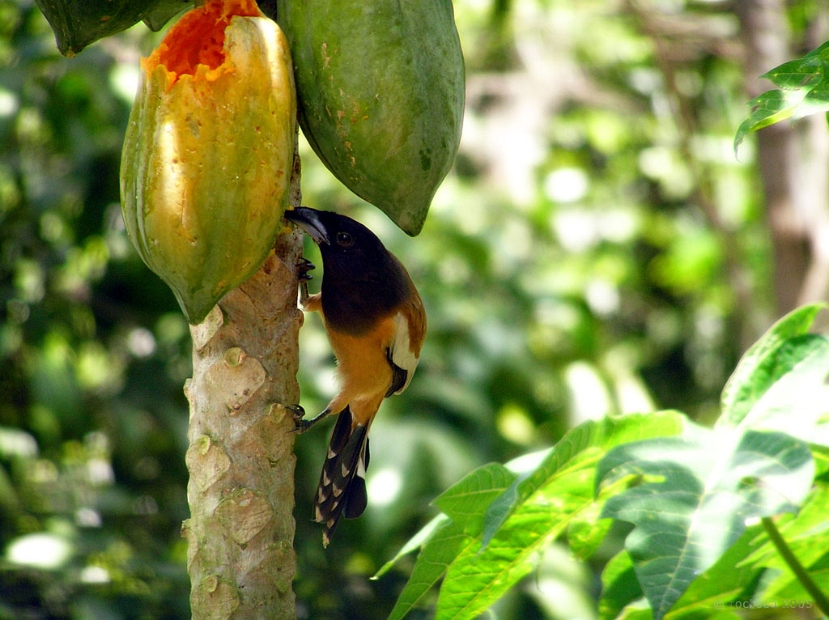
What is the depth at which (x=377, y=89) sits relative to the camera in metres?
0.92

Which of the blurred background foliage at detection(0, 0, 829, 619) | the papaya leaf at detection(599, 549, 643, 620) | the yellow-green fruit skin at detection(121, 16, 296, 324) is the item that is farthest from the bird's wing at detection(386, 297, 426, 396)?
the yellow-green fruit skin at detection(121, 16, 296, 324)

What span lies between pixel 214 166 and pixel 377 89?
7.0 inches

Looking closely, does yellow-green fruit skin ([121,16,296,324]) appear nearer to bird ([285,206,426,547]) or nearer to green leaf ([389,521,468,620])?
green leaf ([389,521,468,620])

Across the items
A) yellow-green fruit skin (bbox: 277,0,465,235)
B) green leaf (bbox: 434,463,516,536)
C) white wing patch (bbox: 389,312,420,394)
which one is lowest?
green leaf (bbox: 434,463,516,536)

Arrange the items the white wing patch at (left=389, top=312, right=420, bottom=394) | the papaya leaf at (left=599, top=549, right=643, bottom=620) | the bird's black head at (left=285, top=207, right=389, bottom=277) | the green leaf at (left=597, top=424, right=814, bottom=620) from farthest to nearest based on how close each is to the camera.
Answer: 1. the white wing patch at (left=389, top=312, right=420, bottom=394)
2. the bird's black head at (left=285, top=207, right=389, bottom=277)
3. the papaya leaf at (left=599, top=549, right=643, bottom=620)
4. the green leaf at (left=597, top=424, right=814, bottom=620)

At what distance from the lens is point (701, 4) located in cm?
464

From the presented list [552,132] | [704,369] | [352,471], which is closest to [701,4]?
[552,132]

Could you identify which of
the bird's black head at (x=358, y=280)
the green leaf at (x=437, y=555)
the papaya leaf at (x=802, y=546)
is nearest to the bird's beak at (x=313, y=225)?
the bird's black head at (x=358, y=280)

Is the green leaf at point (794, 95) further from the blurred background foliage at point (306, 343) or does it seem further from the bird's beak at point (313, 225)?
the blurred background foliage at point (306, 343)

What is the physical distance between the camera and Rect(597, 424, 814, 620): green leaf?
81 cm

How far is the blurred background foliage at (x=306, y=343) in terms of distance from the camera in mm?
2578

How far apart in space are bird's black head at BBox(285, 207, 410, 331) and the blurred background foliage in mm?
660

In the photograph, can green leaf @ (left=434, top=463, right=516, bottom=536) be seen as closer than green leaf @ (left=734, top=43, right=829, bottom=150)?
No

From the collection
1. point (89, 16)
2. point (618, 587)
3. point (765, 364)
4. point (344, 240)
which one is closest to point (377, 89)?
point (89, 16)
